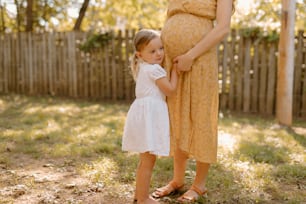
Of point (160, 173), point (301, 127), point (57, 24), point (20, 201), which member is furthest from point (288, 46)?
point (57, 24)

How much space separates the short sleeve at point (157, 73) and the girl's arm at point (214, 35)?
0.56ft

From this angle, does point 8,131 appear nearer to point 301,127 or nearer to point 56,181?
point 56,181

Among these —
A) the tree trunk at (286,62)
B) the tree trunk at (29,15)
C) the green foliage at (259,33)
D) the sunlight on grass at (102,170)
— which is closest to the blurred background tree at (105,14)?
the tree trunk at (29,15)

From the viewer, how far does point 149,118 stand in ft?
8.79

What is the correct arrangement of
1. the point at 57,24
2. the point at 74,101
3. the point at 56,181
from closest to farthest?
the point at 56,181
the point at 74,101
the point at 57,24

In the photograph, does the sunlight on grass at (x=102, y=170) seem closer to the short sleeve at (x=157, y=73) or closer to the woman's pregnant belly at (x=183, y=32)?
the short sleeve at (x=157, y=73)

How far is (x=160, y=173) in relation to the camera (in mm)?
3713

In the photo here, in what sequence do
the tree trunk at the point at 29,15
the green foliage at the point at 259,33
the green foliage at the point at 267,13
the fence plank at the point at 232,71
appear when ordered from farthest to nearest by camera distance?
the tree trunk at the point at 29,15 → the green foliage at the point at 267,13 → the fence plank at the point at 232,71 → the green foliage at the point at 259,33

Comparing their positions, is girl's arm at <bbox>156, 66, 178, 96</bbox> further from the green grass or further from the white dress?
the green grass

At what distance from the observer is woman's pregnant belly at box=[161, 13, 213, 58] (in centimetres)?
279

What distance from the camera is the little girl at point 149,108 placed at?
2686mm

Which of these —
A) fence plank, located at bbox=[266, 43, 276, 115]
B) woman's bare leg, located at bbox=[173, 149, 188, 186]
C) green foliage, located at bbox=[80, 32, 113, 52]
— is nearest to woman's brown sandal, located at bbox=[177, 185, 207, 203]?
woman's bare leg, located at bbox=[173, 149, 188, 186]

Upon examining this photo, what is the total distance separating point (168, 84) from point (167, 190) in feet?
3.07

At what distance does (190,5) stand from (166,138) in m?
0.94
